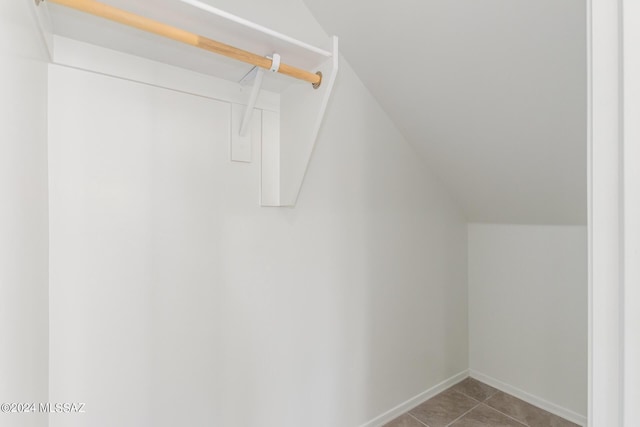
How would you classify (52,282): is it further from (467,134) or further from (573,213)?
(573,213)

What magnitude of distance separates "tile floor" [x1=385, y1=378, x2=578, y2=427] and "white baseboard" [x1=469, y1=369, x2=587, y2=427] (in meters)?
0.03

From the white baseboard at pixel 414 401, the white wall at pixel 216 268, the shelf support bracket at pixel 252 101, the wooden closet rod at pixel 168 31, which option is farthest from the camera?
the white baseboard at pixel 414 401

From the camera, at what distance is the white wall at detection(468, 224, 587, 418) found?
166 cm

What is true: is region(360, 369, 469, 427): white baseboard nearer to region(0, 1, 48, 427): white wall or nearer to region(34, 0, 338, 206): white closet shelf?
region(34, 0, 338, 206): white closet shelf

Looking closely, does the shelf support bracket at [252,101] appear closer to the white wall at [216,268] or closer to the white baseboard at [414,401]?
the white wall at [216,268]

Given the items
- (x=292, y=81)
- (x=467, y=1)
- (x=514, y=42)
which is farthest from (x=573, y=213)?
(x=292, y=81)

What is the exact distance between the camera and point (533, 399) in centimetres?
180

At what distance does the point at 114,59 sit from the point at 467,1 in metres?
1.18

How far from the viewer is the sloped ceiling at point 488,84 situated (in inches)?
39.9

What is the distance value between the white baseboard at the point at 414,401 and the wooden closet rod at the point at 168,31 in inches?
67.8

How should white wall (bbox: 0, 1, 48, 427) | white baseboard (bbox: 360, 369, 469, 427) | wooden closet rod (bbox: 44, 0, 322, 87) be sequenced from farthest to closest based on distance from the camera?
white baseboard (bbox: 360, 369, 469, 427) < wooden closet rod (bbox: 44, 0, 322, 87) < white wall (bbox: 0, 1, 48, 427)
